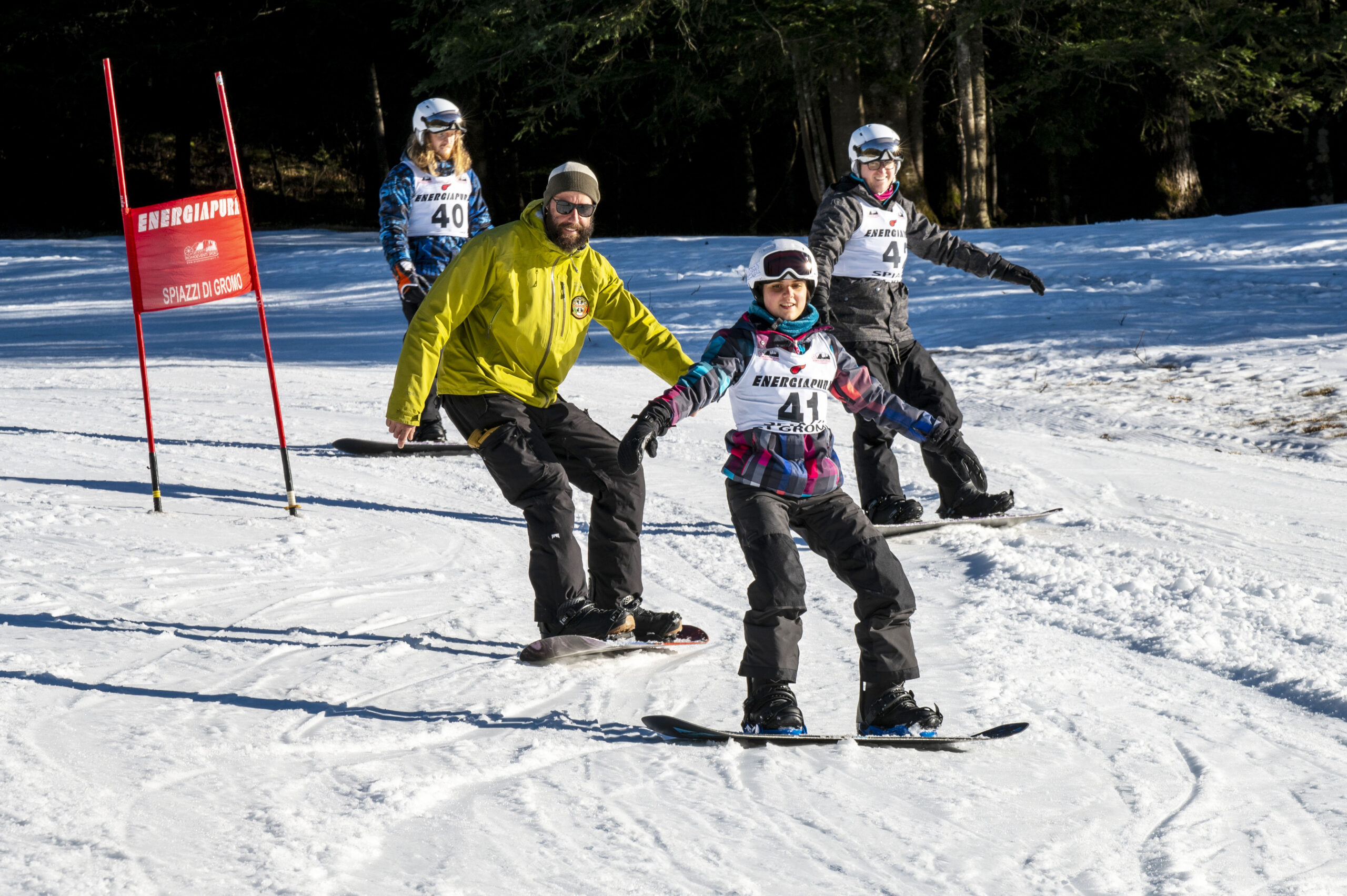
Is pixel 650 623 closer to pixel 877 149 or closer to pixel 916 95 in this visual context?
pixel 877 149

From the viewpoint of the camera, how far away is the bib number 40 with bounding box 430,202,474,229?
8.15 meters

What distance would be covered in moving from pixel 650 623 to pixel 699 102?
59.0 ft

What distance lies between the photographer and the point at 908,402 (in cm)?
629

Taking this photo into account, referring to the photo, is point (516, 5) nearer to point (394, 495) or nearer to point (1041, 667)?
point (394, 495)

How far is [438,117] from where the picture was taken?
308 inches

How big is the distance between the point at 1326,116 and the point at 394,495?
71.0 feet

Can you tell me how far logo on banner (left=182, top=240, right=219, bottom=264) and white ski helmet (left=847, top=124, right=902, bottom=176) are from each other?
348 centimetres

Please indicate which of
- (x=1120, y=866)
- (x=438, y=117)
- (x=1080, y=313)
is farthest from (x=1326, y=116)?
(x=1120, y=866)

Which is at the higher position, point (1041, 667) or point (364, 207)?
point (364, 207)

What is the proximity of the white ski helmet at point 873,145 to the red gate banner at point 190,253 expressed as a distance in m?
3.32

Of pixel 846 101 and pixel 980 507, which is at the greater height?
pixel 846 101

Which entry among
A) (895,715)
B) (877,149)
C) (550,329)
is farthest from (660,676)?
Answer: (877,149)

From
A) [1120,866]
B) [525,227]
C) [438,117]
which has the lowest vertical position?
[1120,866]

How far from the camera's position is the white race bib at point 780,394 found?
4.09 m
